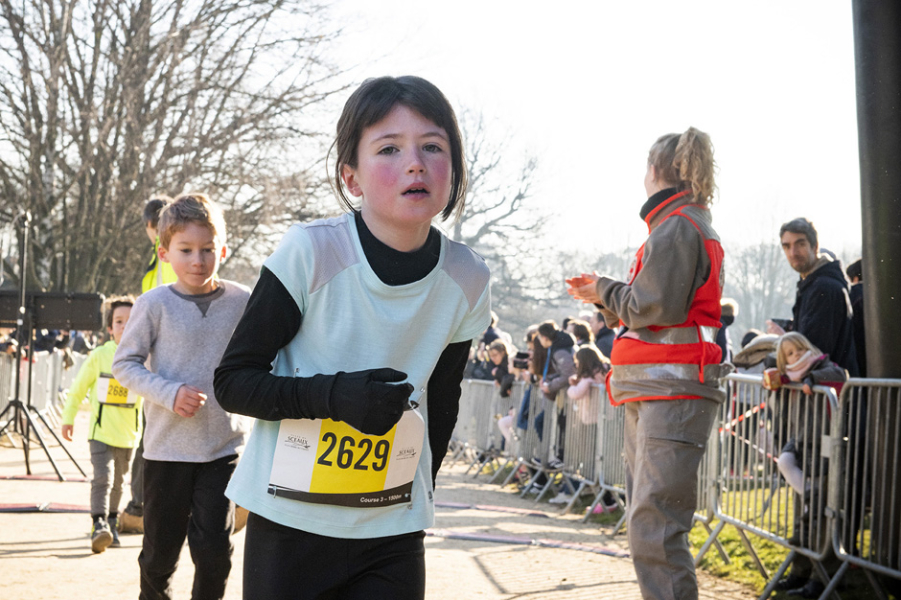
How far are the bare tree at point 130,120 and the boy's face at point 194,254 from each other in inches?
582

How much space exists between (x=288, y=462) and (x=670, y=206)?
8.27ft

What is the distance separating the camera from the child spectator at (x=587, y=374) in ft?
32.4

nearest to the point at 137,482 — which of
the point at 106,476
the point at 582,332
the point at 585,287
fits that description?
the point at 106,476

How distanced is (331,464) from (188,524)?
193 cm

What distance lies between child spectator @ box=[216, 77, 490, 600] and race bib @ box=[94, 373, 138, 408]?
478 cm

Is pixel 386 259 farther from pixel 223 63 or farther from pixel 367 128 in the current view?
pixel 223 63

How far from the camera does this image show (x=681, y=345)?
4156 millimetres

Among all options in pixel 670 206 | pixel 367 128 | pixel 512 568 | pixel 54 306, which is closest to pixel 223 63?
pixel 54 306

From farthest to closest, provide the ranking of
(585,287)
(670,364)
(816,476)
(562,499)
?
(562,499), (816,476), (585,287), (670,364)

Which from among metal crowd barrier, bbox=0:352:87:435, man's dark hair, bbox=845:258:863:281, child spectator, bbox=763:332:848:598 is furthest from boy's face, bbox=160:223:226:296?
metal crowd barrier, bbox=0:352:87:435

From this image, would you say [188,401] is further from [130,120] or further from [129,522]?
[130,120]

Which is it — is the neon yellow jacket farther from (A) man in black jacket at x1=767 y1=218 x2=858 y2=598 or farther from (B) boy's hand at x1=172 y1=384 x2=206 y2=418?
(A) man in black jacket at x1=767 y1=218 x2=858 y2=598

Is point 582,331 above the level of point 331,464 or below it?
above

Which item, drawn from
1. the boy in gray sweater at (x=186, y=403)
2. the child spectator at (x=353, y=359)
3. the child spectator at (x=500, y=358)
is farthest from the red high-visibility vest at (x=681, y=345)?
the child spectator at (x=500, y=358)
